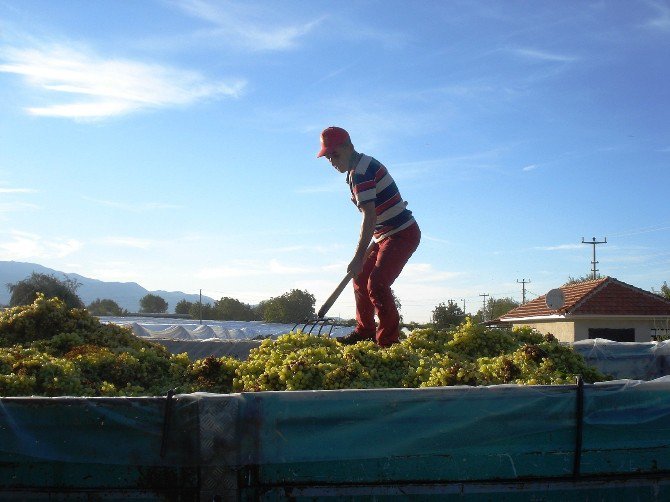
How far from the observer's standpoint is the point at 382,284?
462 centimetres

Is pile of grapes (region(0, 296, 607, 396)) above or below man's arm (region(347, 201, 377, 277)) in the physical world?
below

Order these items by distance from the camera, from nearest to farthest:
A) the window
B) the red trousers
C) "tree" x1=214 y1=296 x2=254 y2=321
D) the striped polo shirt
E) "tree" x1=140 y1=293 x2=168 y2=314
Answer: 1. the red trousers
2. the striped polo shirt
3. the window
4. "tree" x1=214 y1=296 x2=254 y2=321
5. "tree" x1=140 y1=293 x2=168 y2=314

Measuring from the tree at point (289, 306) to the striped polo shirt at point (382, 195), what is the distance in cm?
4390

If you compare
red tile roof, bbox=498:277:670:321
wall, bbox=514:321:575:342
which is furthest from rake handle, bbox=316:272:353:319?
wall, bbox=514:321:575:342

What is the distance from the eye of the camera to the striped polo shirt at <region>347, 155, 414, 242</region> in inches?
183

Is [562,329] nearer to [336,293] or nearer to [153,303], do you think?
[336,293]

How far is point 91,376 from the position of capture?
3.42m

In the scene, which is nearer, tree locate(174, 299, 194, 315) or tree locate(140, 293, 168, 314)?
tree locate(174, 299, 194, 315)

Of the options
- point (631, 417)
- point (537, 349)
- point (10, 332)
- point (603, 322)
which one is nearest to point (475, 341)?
point (537, 349)

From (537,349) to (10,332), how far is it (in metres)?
3.19

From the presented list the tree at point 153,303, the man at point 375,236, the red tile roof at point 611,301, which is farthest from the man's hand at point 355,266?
the tree at point 153,303

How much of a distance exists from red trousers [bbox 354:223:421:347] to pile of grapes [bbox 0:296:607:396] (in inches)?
11.9

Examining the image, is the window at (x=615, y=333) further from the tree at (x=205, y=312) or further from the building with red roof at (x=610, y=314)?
the tree at (x=205, y=312)

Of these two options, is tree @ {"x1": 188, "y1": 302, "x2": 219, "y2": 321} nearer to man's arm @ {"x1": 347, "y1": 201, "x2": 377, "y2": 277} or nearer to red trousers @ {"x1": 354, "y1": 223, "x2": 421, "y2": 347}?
red trousers @ {"x1": 354, "y1": 223, "x2": 421, "y2": 347}
